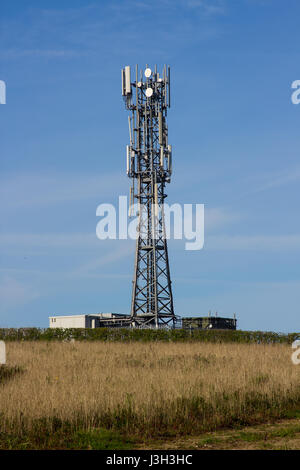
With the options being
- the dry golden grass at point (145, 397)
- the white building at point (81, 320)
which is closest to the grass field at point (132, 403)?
the dry golden grass at point (145, 397)

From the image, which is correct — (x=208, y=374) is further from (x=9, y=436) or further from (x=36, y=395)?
(x=9, y=436)

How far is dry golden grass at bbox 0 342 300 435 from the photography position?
1043cm

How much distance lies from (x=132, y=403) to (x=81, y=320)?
41191 millimetres

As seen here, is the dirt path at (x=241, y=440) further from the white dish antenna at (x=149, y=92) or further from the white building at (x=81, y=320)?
the white dish antenna at (x=149, y=92)

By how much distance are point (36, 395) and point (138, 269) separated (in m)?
37.9

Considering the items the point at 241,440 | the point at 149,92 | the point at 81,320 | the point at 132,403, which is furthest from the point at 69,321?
the point at 241,440

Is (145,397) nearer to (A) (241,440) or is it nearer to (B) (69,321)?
(A) (241,440)

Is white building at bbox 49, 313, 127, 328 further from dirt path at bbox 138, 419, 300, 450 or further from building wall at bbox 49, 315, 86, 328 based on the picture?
dirt path at bbox 138, 419, 300, 450

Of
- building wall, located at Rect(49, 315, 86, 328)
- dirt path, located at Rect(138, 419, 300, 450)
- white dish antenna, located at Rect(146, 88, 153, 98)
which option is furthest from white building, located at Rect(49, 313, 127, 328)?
dirt path, located at Rect(138, 419, 300, 450)

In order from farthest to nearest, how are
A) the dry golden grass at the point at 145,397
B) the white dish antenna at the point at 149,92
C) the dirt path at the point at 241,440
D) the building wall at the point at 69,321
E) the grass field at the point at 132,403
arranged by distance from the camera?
the building wall at the point at 69,321 → the white dish antenna at the point at 149,92 → the dry golden grass at the point at 145,397 → the grass field at the point at 132,403 → the dirt path at the point at 241,440

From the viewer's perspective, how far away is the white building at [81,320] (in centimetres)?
5097

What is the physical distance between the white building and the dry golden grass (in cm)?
3320

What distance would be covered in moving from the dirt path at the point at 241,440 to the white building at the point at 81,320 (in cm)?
3941
